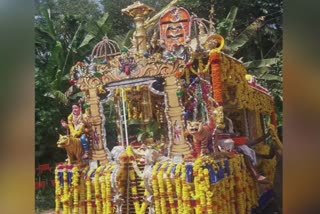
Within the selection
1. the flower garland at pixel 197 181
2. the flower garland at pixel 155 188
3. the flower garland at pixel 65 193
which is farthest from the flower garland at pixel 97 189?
the flower garland at pixel 197 181

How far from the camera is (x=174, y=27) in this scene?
2.18 meters

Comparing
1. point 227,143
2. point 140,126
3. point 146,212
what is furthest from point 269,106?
point 146,212

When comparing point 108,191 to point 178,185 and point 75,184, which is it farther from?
point 178,185

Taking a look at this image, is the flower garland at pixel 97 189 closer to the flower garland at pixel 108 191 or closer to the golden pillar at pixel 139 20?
the flower garland at pixel 108 191

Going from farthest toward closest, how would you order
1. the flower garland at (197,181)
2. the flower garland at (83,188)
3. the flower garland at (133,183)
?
the flower garland at (83,188)
the flower garland at (133,183)
the flower garland at (197,181)

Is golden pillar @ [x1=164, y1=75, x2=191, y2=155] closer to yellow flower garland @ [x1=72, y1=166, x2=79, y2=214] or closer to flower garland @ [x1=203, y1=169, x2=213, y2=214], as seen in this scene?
flower garland @ [x1=203, y1=169, x2=213, y2=214]

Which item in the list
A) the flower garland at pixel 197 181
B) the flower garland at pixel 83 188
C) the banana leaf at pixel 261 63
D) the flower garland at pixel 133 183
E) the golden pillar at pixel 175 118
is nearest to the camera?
the banana leaf at pixel 261 63

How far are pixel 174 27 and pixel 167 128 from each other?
1.59ft

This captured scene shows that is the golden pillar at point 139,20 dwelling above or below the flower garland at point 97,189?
above

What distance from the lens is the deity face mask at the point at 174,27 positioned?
7.06ft

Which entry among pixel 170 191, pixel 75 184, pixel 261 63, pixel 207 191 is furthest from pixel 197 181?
pixel 75 184

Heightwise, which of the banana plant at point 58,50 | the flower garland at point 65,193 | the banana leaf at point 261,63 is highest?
the banana plant at point 58,50
